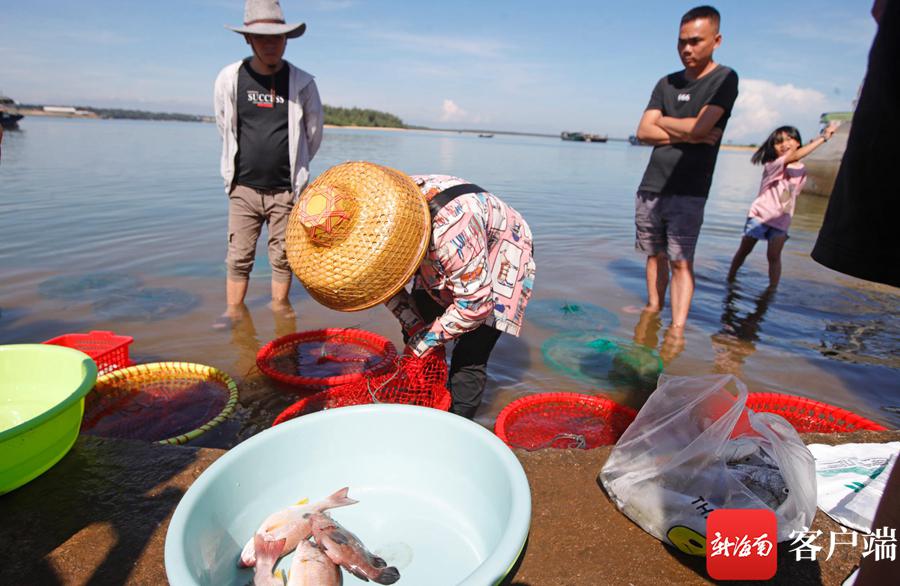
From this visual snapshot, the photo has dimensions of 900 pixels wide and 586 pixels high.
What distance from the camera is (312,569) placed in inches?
57.7

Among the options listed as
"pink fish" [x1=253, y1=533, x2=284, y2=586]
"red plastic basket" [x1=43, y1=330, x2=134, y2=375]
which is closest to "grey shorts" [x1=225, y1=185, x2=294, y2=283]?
"red plastic basket" [x1=43, y1=330, x2=134, y2=375]

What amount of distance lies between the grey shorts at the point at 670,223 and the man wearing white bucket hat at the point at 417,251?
226cm

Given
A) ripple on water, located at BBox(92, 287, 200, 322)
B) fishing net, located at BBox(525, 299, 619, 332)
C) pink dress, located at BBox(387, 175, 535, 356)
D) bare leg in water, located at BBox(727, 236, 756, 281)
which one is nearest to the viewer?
pink dress, located at BBox(387, 175, 535, 356)

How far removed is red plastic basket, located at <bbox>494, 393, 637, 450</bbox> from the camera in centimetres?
292

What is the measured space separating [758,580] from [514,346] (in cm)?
275

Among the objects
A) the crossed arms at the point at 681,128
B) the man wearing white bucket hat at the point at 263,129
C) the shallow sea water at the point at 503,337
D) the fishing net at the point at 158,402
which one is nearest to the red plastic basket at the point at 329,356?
the shallow sea water at the point at 503,337

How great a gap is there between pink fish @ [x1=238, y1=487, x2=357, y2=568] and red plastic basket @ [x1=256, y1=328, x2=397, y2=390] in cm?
142

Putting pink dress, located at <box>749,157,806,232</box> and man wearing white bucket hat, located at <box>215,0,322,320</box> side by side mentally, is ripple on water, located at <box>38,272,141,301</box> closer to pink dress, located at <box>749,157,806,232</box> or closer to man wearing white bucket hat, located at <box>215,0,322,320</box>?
man wearing white bucket hat, located at <box>215,0,322,320</box>

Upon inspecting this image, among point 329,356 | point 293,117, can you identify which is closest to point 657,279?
point 329,356

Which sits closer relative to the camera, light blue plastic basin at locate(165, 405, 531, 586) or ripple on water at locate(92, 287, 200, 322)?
light blue plastic basin at locate(165, 405, 531, 586)

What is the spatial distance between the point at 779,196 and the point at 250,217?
19.6ft

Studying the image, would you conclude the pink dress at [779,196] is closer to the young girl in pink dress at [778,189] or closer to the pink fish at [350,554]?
the young girl in pink dress at [778,189]

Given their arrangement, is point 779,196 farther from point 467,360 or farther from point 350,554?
point 350,554

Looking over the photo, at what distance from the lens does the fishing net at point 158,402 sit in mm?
2824
